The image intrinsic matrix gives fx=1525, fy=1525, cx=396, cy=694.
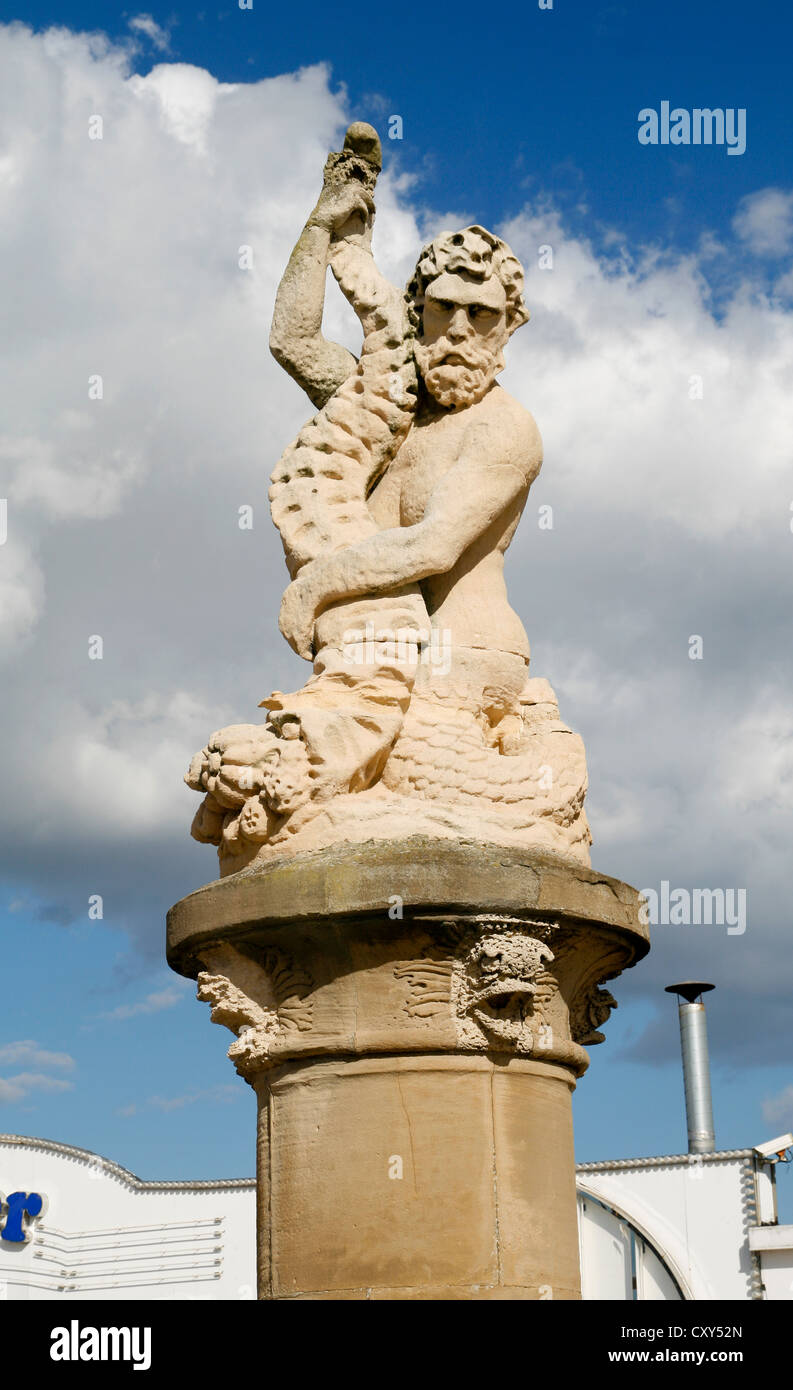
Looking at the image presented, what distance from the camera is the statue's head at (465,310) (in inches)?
303

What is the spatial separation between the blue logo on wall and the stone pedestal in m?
18.3

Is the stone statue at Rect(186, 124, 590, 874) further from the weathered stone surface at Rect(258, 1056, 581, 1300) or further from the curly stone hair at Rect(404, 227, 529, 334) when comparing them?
the weathered stone surface at Rect(258, 1056, 581, 1300)

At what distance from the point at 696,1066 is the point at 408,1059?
18655mm

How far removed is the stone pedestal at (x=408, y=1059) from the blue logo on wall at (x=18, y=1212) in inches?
719

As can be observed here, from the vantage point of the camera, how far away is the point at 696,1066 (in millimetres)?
23875

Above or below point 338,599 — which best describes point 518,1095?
below

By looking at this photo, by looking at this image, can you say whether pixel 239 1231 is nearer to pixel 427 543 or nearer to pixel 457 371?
pixel 427 543

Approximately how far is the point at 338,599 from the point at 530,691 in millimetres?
1085

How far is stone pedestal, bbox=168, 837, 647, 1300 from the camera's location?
20.2 ft

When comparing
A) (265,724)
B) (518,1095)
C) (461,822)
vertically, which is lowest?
(518,1095)

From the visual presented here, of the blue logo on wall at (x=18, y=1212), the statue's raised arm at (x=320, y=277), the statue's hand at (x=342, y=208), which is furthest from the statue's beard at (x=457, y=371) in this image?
the blue logo on wall at (x=18, y=1212)
